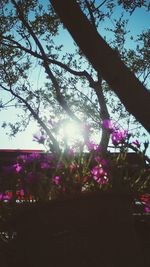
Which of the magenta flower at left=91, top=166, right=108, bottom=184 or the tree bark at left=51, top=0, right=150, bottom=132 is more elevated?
the tree bark at left=51, top=0, right=150, bottom=132

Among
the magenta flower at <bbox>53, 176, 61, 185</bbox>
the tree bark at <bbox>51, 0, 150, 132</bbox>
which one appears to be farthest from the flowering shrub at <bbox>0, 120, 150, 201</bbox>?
the tree bark at <bbox>51, 0, 150, 132</bbox>

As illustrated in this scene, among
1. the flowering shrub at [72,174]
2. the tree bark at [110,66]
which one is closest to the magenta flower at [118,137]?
the flowering shrub at [72,174]

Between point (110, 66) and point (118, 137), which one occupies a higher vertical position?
point (110, 66)

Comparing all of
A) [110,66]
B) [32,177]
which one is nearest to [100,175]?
[32,177]

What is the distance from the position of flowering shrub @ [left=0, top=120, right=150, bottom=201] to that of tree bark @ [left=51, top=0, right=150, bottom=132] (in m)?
0.66

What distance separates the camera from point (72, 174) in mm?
4039

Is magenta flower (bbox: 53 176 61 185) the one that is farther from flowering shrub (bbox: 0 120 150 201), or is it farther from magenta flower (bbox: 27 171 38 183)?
magenta flower (bbox: 27 171 38 183)

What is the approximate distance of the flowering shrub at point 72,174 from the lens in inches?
151

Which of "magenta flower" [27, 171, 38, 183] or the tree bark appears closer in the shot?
the tree bark

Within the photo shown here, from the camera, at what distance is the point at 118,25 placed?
56.4 ft

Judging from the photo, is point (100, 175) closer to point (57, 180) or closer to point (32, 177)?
point (57, 180)

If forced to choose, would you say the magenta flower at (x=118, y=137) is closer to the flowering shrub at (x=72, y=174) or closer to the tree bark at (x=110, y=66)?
the flowering shrub at (x=72, y=174)

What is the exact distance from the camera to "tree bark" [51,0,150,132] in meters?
3.64

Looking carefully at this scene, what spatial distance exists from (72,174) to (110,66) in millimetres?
1285
